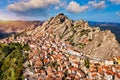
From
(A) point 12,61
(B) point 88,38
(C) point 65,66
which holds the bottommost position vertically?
(A) point 12,61

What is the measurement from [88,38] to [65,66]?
2777cm

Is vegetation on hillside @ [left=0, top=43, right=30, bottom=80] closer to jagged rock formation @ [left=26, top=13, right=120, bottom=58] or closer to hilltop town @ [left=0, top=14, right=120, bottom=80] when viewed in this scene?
hilltop town @ [left=0, top=14, right=120, bottom=80]

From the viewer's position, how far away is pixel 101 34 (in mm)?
129500

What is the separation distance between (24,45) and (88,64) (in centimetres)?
7271

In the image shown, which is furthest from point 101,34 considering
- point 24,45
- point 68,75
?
point 24,45

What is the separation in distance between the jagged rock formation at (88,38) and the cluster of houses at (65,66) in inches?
158

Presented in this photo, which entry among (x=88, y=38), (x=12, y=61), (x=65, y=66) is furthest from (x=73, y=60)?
(x=12, y=61)

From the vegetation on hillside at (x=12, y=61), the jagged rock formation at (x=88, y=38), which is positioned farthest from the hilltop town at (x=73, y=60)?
the vegetation on hillside at (x=12, y=61)

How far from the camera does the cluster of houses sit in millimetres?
100312

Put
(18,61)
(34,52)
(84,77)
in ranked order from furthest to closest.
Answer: (34,52) → (18,61) → (84,77)

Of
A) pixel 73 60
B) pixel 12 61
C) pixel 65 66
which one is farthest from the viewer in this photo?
pixel 12 61

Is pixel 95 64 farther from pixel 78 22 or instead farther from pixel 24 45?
pixel 24 45

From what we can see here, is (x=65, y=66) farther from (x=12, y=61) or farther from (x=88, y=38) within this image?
(x=12, y=61)

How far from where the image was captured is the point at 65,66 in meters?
116
